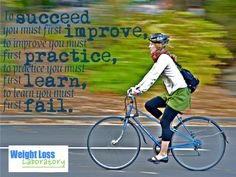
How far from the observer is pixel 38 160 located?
8.02 m

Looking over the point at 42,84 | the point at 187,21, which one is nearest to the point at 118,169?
the point at 42,84

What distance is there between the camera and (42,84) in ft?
44.9

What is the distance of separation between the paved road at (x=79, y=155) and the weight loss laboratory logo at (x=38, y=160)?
0.36ft

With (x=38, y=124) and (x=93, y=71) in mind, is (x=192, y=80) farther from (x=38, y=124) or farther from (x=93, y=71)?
(x=93, y=71)

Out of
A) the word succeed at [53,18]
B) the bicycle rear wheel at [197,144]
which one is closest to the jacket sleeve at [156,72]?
the bicycle rear wheel at [197,144]

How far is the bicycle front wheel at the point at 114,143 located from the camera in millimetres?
7801

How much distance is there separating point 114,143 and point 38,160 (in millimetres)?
1047

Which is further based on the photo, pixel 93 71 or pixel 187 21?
pixel 187 21

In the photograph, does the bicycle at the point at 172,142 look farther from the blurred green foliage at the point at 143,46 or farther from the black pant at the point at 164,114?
the blurred green foliage at the point at 143,46

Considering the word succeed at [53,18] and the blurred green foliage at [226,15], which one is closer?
the blurred green foliage at [226,15]

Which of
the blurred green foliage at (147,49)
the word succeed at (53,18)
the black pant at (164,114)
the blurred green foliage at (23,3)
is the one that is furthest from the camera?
the word succeed at (53,18)

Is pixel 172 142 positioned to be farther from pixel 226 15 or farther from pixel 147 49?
pixel 226 15

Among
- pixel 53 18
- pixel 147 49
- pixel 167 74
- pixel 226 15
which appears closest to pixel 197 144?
pixel 167 74

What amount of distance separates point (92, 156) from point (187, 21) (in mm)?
7559
